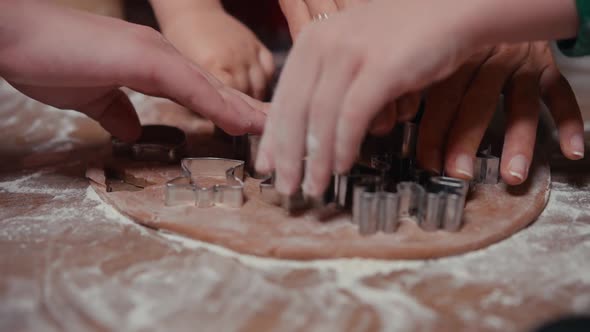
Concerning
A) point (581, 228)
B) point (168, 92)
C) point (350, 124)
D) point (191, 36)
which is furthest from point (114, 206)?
point (581, 228)

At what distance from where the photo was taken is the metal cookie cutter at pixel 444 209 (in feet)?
2.26

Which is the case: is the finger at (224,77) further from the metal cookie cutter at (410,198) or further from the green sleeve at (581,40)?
the green sleeve at (581,40)

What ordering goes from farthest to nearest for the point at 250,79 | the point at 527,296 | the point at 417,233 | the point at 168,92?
the point at 250,79
the point at 168,92
the point at 417,233
the point at 527,296

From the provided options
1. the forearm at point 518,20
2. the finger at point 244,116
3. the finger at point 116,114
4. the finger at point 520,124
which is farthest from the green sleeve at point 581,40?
the finger at point 116,114

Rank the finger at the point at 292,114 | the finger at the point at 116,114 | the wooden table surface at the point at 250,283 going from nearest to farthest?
the wooden table surface at the point at 250,283 → the finger at the point at 292,114 → the finger at the point at 116,114

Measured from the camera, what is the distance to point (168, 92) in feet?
2.68

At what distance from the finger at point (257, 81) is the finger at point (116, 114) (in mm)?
248

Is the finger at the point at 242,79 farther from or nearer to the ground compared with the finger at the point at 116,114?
farther from the ground

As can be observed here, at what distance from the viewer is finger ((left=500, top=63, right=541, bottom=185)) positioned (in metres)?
0.80

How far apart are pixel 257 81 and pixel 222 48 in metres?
0.09

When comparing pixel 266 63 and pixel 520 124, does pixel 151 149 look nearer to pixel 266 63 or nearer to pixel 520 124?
pixel 266 63

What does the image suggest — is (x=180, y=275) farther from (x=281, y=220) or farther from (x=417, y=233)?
(x=417, y=233)

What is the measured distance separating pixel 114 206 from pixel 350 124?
0.37m

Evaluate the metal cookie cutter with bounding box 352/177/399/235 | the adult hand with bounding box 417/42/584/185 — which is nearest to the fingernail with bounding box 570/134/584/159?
the adult hand with bounding box 417/42/584/185
